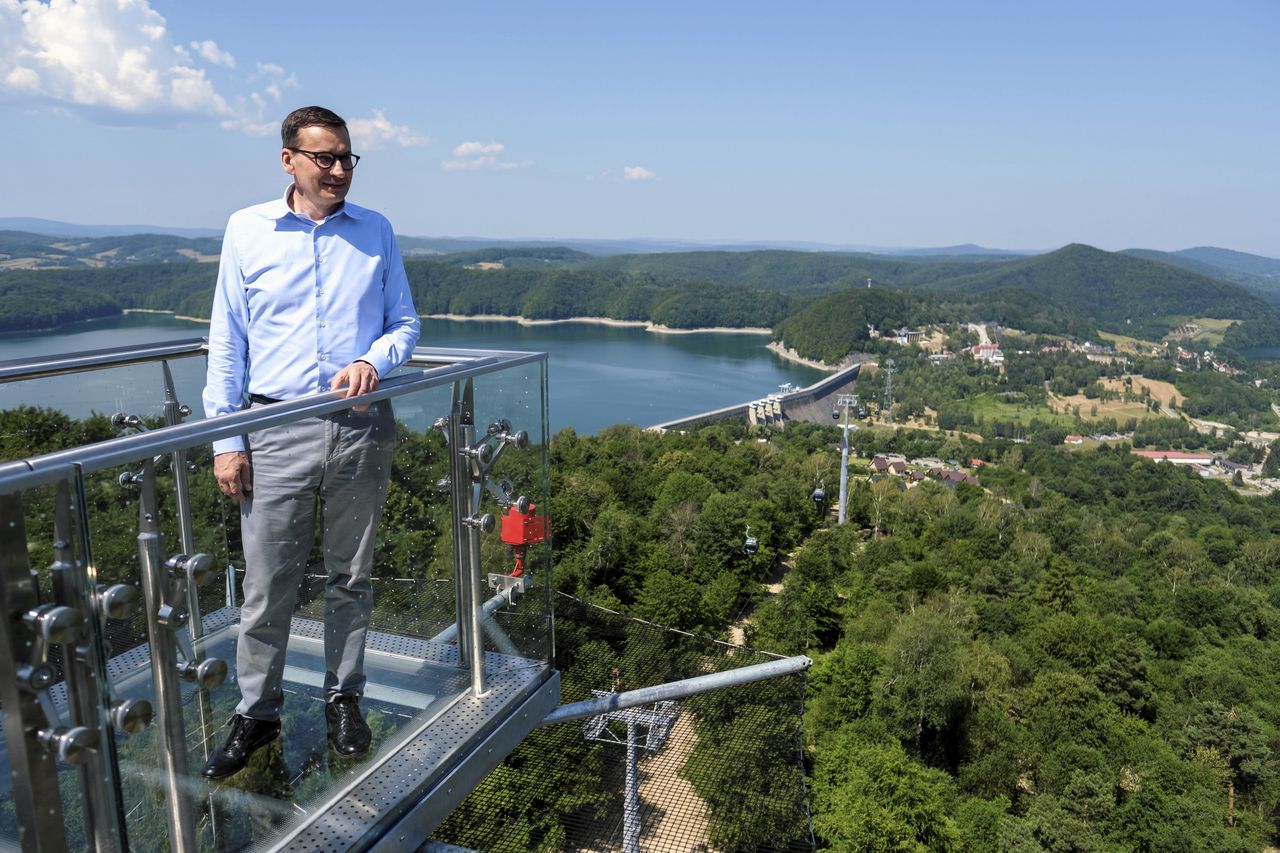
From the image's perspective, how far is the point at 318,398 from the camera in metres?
1.46

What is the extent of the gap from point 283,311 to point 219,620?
2.03ft

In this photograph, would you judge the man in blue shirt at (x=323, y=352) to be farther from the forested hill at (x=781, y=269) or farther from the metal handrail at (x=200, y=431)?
the forested hill at (x=781, y=269)

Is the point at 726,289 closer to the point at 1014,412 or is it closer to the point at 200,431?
the point at 1014,412

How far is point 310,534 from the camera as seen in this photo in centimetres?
161

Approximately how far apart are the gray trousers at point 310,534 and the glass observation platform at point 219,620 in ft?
0.10

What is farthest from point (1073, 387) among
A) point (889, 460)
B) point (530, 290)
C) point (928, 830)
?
point (928, 830)

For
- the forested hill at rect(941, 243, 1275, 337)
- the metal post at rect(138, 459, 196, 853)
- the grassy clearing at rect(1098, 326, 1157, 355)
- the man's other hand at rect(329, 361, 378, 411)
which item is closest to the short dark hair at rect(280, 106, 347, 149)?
the man's other hand at rect(329, 361, 378, 411)

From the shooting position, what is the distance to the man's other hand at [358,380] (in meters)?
1.55

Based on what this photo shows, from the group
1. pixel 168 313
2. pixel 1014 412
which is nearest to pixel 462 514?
pixel 1014 412

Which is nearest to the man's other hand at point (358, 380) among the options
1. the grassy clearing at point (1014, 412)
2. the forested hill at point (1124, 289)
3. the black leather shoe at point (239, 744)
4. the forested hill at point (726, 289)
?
the black leather shoe at point (239, 744)

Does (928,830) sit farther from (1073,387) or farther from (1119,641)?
(1073,387)

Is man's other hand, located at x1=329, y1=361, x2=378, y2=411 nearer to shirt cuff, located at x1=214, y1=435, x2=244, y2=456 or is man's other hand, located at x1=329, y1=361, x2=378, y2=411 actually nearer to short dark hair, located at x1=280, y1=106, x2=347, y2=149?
shirt cuff, located at x1=214, y1=435, x2=244, y2=456

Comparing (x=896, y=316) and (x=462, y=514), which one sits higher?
(x=462, y=514)

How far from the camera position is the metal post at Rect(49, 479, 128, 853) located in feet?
3.16
